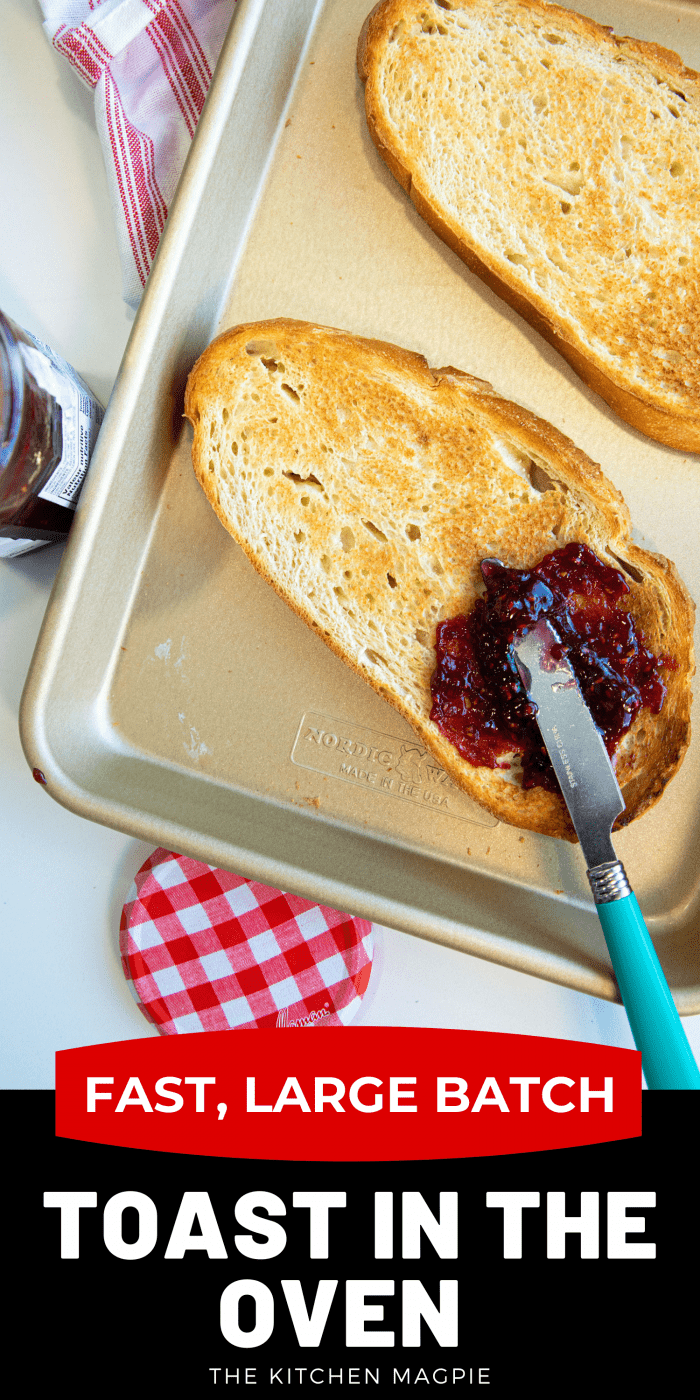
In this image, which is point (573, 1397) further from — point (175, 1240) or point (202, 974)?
point (202, 974)

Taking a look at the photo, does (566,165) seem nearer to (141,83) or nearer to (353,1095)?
(141,83)

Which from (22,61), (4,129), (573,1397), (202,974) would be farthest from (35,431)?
(573,1397)

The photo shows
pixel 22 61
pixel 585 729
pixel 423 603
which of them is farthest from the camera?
pixel 22 61

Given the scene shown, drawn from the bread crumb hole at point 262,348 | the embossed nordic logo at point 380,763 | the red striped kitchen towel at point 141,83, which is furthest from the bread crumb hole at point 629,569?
the red striped kitchen towel at point 141,83

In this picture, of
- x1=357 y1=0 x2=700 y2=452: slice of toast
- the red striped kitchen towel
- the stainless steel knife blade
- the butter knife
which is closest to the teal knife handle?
the butter knife

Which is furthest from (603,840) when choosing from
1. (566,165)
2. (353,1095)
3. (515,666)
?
(566,165)
